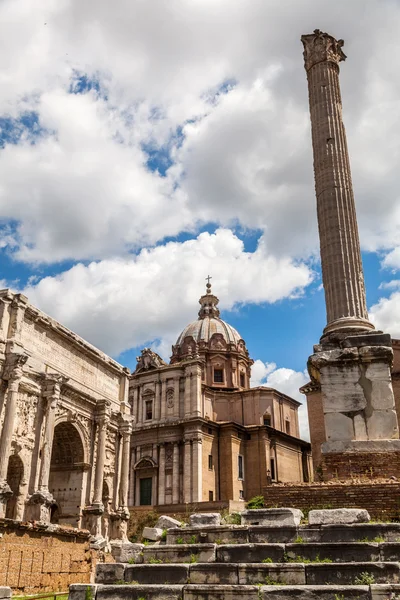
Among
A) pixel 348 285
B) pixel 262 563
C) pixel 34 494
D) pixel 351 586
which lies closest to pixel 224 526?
pixel 262 563

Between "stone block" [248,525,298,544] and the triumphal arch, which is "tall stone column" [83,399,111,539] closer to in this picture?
the triumphal arch

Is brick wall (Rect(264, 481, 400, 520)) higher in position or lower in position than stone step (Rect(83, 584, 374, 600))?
higher

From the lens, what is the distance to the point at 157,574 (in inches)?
361

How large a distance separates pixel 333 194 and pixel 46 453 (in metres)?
19.7

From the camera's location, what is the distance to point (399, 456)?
12.2 metres

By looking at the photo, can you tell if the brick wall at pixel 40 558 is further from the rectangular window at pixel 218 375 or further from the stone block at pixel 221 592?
the rectangular window at pixel 218 375

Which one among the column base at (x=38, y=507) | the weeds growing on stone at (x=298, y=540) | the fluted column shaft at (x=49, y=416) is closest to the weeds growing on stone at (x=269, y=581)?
the weeds growing on stone at (x=298, y=540)

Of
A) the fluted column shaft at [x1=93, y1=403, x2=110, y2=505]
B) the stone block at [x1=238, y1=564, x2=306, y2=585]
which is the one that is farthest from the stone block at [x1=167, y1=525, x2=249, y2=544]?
the fluted column shaft at [x1=93, y1=403, x2=110, y2=505]

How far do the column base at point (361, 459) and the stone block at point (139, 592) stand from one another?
197 inches

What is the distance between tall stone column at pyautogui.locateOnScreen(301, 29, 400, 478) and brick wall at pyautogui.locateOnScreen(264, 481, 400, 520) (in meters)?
0.99

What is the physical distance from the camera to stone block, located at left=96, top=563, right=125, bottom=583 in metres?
9.45

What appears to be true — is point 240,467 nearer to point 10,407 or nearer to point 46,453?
point 46,453

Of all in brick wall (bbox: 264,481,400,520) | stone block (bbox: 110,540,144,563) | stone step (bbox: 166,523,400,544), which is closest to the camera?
stone step (bbox: 166,523,400,544)

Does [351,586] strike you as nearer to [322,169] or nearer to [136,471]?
[322,169]
